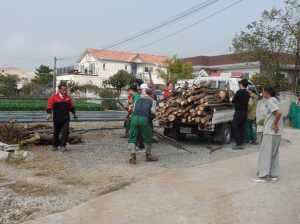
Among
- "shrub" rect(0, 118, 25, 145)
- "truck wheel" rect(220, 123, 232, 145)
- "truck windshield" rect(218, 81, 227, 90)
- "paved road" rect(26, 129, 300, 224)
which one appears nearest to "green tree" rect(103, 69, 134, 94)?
"truck windshield" rect(218, 81, 227, 90)

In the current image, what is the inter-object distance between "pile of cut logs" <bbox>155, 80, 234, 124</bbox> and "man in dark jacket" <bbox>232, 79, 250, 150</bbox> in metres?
0.60

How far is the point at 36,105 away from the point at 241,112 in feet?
38.0

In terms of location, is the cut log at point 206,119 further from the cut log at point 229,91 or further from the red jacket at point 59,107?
the red jacket at point 59,107

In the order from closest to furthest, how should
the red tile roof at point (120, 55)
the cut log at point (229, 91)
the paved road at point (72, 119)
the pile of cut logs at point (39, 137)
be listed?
the pile of cut logs at point (39, 137)
the cut log at point (229, 91)
the paved road at point (72, 119)
the red tile roof at point (120, 55)

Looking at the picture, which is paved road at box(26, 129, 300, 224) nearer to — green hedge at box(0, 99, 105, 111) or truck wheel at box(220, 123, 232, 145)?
truck wheel at box(220, 123, 232, 145)

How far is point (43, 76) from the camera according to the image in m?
62.9

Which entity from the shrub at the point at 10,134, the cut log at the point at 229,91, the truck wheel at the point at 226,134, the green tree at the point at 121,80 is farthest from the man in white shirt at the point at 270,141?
the green tree at the point at 121,80

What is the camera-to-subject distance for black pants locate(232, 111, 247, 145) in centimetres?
974

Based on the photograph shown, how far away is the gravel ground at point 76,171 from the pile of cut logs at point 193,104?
3.16ft

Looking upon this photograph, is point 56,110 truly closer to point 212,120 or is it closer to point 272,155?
point 212,120

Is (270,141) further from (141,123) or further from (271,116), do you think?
(141,123)

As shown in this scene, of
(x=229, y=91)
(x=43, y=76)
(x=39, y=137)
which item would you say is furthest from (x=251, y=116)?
(x=43, y=76)

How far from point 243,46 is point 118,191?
17.8 meters

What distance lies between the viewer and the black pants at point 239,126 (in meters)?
9.74
